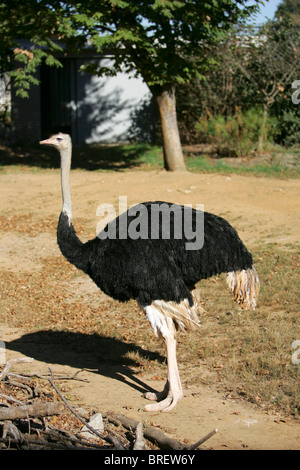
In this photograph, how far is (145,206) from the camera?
552cm

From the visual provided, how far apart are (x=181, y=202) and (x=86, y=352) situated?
5.59 meters

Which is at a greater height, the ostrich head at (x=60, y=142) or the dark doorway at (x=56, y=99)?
the dark doorway at (x=56, y=99)

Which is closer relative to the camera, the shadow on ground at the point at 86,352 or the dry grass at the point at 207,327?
the dry grass at the point at 207,327

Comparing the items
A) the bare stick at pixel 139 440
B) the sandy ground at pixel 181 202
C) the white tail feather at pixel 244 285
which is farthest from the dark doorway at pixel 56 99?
the bare stick at pixel 139 440

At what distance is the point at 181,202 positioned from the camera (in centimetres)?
1188

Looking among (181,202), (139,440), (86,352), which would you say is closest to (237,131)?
(181,202)

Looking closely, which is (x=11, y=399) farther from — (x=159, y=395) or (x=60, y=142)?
(x=60, y=142)

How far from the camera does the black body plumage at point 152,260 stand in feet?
17.0

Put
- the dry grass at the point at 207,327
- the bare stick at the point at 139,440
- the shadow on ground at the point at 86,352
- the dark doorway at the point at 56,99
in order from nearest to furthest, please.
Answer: the bare stick at the point at 139,440 → the dry grass at the point at 207,327 → the shadow on ground at the point at 86,352 → the dark doorway at the point at 56,99

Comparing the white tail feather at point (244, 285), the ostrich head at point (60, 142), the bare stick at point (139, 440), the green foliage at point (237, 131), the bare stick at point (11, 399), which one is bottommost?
the bare stick at point (139, 440)

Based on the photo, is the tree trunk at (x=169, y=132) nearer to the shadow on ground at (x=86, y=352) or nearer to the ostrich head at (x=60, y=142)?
the shadow on ground at (x=86, y=352)

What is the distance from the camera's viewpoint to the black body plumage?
17.0 feet

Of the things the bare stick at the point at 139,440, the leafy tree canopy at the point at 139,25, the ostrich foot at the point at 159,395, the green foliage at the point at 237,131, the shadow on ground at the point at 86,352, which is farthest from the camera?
the green foliage at the point at 237,131
